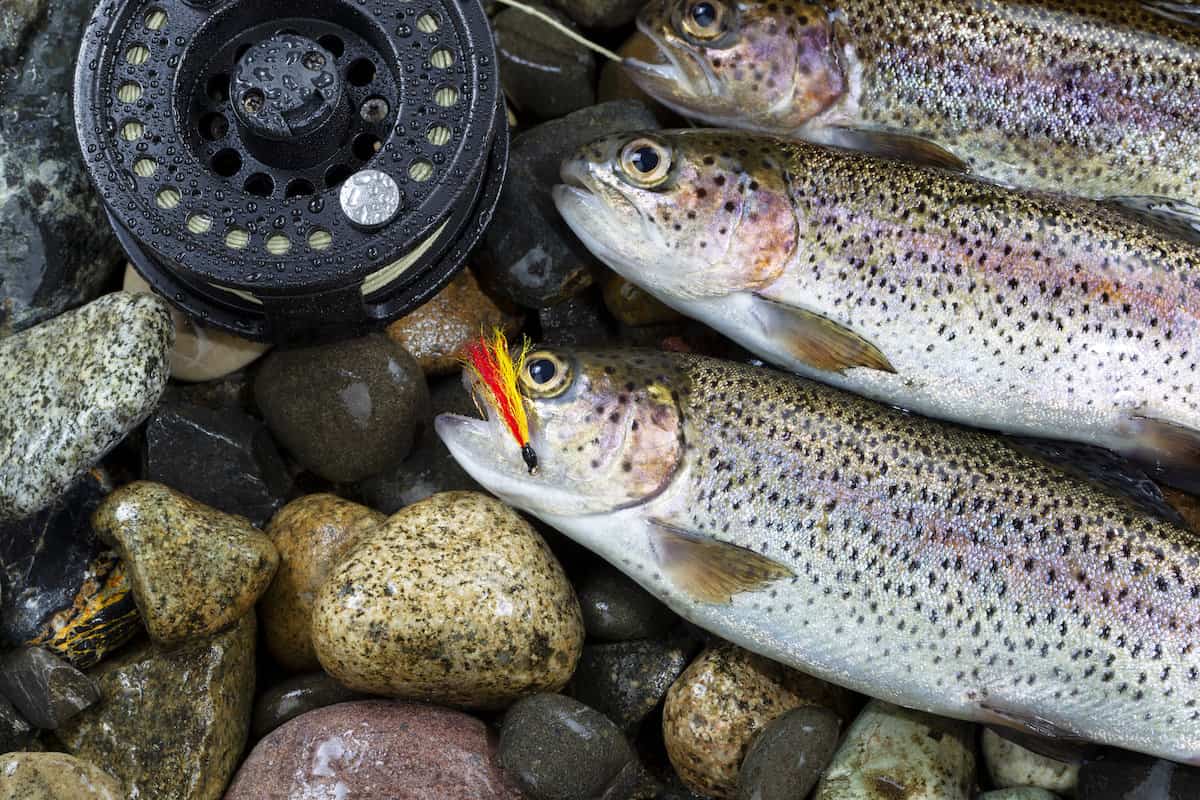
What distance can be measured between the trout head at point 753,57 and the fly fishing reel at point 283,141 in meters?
0.59

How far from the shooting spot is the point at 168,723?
308cm

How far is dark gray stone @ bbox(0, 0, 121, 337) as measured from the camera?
332cm

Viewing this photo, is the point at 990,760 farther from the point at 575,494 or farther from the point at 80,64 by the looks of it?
the point at 80,64

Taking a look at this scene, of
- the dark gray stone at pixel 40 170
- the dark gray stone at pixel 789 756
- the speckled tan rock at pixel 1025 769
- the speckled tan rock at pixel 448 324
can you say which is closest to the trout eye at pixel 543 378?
the speckled tan rock at pixel 448 324

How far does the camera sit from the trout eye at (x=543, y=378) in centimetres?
290

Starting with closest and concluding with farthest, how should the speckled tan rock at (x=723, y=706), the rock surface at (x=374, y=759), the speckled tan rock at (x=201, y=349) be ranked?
the rock surface at (x=374, y=759)
the speckled tan rock at (x=723, y=706)
the speckled tan rock at (x=201, y=349)

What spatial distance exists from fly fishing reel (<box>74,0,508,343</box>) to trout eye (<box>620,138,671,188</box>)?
1.17ft

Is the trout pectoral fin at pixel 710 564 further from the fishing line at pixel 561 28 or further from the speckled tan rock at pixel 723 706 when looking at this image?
the fishing line at pixel 561 28

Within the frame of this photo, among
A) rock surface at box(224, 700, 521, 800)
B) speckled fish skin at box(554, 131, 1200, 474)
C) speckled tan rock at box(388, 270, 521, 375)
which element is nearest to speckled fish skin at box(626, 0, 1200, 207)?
speckled fish skin at box(554, 131, 1200, 474)

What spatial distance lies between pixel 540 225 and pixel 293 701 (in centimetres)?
150

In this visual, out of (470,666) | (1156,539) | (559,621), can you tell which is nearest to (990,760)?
(1156,539)

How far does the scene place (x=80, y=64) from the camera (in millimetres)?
2928

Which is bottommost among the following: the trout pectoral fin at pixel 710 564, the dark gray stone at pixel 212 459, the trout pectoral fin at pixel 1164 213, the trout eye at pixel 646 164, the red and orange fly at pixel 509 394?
the dark gray stone at pixel 212 459

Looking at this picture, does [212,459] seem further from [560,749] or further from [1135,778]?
[1135,778]
